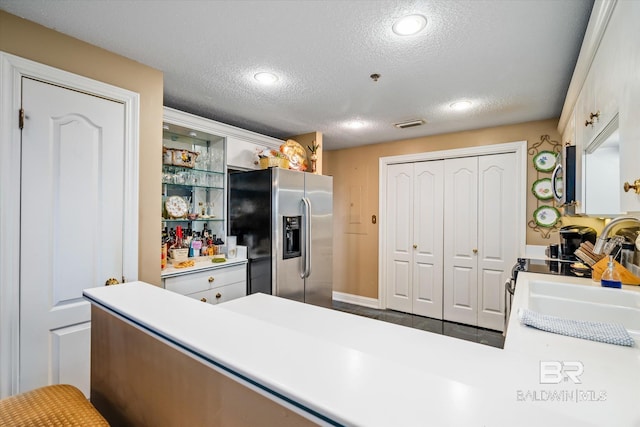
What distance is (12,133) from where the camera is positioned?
1487 millimetres

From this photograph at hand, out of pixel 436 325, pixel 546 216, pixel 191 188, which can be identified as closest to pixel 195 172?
pixel 191 188

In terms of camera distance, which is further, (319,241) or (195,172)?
(319,241)

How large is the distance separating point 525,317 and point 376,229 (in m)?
2.98

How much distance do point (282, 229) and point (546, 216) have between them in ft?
8.75

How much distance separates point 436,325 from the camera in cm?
355

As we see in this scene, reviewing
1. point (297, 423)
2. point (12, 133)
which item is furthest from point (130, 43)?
point (297, 423)

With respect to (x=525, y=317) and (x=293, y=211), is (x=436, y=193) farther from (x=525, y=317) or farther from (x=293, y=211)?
(x=525, y=317)

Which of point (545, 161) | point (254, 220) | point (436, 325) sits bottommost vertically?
point (436, 325)

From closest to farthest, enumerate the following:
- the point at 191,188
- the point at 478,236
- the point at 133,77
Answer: the point at 133,77 < the point at 191,188 < the point at 478,236

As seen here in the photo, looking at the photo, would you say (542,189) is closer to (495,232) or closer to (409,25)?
(495,232)

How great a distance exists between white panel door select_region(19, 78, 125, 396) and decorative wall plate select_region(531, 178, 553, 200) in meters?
3.66

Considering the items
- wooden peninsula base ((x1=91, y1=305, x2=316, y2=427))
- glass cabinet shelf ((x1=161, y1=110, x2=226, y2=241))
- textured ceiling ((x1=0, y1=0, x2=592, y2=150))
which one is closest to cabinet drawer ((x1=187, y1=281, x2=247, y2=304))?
glass cabinet shelf ((x1=161, y1=110, x2=226, y2=241))

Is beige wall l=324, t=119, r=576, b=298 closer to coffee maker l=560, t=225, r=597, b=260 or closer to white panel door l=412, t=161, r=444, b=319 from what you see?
white panel door l=412, t=161, r=444, b=319

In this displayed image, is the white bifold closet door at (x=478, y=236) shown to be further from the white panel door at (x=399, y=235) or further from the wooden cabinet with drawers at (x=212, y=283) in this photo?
the wooden cabinet with drawers at (x=212, y=283)
